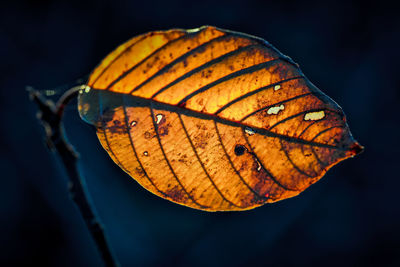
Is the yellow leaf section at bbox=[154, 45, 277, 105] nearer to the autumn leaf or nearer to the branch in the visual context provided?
the autumn leaf

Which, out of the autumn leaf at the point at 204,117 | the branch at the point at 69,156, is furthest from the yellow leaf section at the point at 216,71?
the branch at the point at 69,156

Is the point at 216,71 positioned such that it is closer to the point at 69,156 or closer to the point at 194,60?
the point at 194,60

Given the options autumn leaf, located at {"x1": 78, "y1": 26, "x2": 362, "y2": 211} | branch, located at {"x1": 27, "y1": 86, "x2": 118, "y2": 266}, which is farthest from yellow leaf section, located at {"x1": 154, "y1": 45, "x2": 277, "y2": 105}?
branch, located at {"x1": 27, "y1": 86, "x2": 118, "y2": 266}

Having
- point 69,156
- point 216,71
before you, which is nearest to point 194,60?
point 216,71

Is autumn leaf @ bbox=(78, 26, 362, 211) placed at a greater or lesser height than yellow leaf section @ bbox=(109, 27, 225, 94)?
lesser

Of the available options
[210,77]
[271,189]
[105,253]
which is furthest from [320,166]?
[105,253]

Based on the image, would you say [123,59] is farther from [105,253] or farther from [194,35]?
[105,253]

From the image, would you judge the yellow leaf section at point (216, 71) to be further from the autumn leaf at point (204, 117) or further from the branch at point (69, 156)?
the branch at point (69, 156)
